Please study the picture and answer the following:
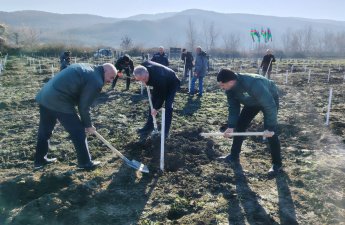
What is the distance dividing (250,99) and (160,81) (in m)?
1.86

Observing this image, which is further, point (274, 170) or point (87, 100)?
point (274, 170)

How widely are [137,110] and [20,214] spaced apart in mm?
6353

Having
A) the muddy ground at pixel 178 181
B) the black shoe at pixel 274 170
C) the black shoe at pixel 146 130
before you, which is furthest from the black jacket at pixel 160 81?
the black shoe at pixel 274 170

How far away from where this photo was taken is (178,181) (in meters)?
5.51

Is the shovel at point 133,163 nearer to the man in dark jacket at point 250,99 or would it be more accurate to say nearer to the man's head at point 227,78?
the man in dark jacket at point 250,99

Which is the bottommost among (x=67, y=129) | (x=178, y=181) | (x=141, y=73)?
(x=178, y=181)

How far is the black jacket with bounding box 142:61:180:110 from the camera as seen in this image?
21.9 feet

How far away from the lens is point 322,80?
1952 centimetres

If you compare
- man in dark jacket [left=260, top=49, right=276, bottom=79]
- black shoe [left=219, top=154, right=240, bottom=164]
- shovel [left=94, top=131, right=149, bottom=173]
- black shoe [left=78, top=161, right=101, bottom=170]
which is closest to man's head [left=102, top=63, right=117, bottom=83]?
shovel [left=94, top=131, right=149, bottom=173]

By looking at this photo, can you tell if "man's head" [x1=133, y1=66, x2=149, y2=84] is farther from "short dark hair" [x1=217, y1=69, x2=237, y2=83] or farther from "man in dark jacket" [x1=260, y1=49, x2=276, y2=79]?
"man in dark jacket" [x1=260, y1=49, x2=276, y2=79]

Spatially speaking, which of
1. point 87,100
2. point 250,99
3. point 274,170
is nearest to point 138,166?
point 87,100

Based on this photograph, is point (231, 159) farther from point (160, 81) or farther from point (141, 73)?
point (141, 73)

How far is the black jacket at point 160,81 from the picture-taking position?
6.68 m

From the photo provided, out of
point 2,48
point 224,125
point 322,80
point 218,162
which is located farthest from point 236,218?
point 2,48
